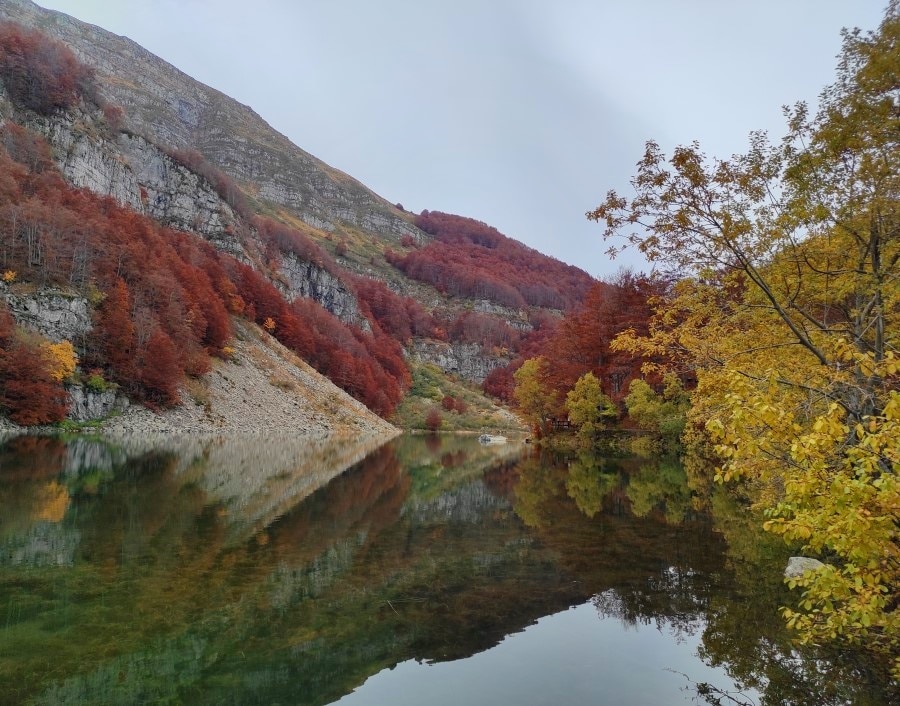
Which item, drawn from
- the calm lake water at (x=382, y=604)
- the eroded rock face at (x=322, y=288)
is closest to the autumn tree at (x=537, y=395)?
the calm lake water at (x=382, y=604)

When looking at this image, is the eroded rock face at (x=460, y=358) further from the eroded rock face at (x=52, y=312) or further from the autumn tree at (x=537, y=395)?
the eroded rock face at (x=52, y=312)

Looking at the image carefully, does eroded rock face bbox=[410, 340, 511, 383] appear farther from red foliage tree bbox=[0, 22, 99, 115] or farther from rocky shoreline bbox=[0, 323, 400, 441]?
red foliage tree bbox=[0, 22, 99, 115]

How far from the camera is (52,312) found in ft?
152

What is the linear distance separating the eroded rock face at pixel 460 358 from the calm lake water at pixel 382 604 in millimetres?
131259

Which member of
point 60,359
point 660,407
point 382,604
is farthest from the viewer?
point 60,359

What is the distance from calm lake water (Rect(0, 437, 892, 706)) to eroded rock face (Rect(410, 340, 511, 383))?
131 meters

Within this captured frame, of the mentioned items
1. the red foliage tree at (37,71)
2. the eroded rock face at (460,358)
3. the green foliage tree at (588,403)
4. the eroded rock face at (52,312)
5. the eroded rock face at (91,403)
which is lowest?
A: the eroded rock face at (91,403)

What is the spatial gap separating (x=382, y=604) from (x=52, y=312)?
49.6 metres

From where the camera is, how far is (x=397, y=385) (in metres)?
111

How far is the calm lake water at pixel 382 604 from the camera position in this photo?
6641 mm

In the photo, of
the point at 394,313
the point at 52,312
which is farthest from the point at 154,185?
the point at 394,313

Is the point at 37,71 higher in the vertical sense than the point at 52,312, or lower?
higher

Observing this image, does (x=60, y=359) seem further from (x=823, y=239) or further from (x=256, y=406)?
(x=823, y=239)

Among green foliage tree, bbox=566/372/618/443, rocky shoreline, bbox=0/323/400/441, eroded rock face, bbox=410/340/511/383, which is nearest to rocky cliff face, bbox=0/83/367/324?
rocky shoreline, bbox=0/323/400/441
